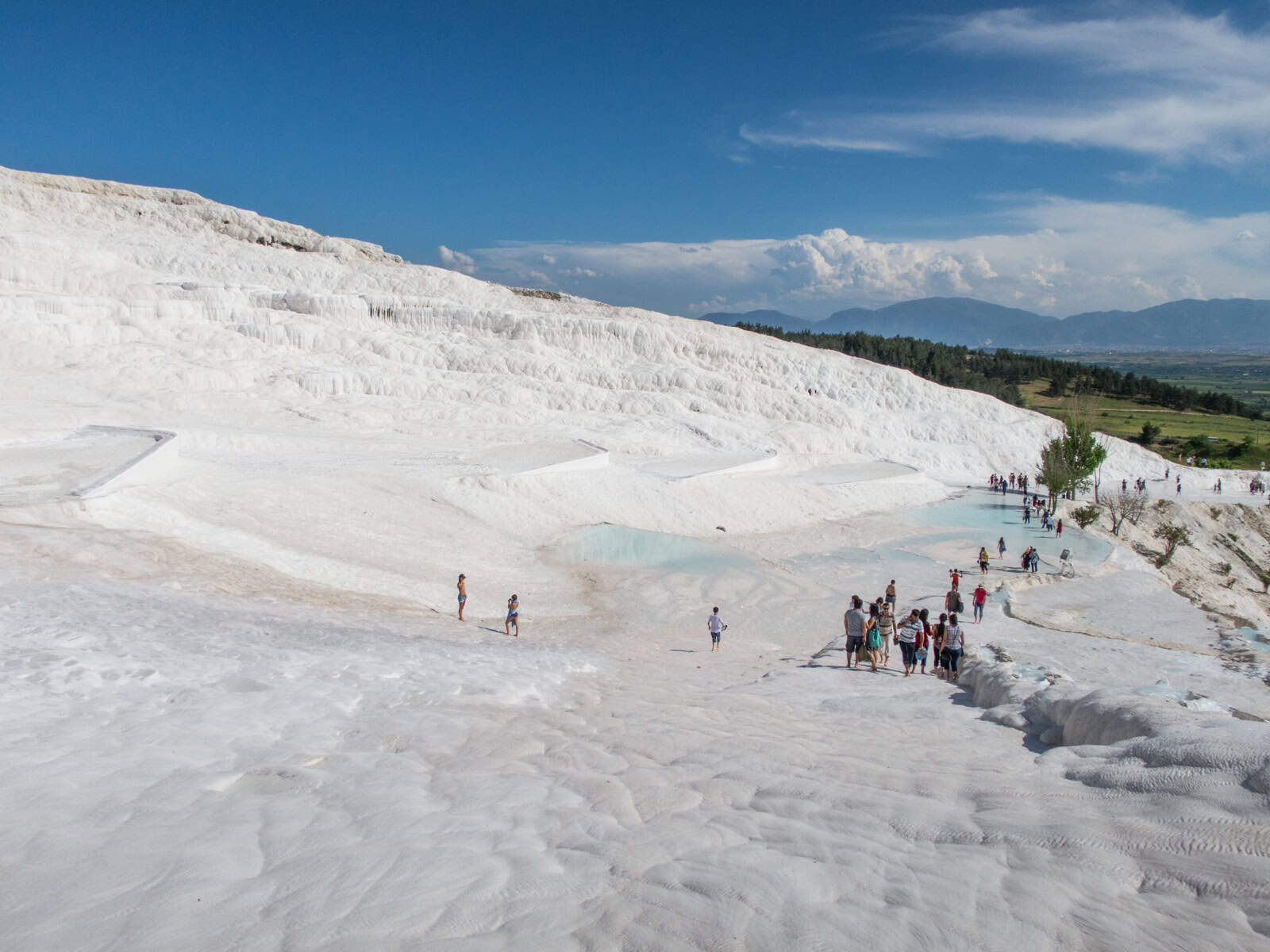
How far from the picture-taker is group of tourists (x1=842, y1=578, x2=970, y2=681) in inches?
426

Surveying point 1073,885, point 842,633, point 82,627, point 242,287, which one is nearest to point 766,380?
point 242,287

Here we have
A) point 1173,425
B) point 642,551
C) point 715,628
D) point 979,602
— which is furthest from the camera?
point 1173,425

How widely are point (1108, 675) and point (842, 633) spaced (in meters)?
4.49

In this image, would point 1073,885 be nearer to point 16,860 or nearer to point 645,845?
point 645,845

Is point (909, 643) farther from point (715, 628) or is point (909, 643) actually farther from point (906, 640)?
point (715, 628)

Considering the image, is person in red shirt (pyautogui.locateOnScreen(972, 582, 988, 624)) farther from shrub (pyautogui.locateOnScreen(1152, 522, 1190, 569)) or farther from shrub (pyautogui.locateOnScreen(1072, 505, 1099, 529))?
shrub (pyautogui.locateOnScreen(1072, 505, 1099, 529))

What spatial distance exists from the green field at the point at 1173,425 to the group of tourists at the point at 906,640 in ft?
107

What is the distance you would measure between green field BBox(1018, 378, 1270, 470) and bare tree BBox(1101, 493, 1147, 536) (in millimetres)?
7536

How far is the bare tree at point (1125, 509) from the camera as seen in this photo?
101 feet

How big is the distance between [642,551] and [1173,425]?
209ft

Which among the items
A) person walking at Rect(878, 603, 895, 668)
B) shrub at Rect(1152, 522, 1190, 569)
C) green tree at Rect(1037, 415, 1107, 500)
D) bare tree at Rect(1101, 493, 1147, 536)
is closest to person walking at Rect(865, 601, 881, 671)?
person walking at Rect(878, 603, 895, 668)

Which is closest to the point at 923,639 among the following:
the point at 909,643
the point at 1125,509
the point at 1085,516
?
the point at 909,643

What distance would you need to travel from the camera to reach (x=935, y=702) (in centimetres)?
884

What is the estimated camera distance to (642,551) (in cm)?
2094
